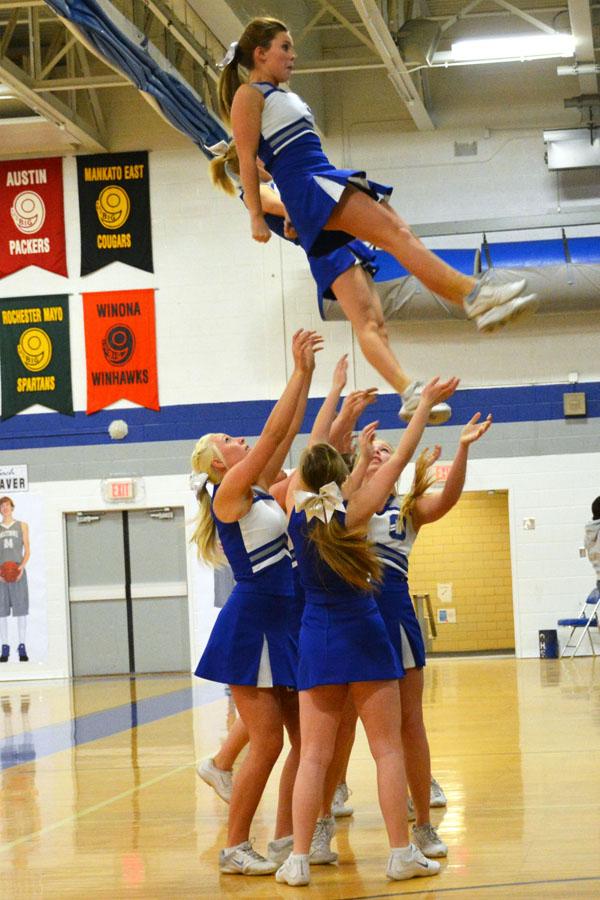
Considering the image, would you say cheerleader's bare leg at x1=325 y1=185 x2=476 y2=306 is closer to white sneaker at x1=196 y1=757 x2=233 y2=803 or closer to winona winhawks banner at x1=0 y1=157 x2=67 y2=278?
white sneaker at x1=196 y1=757 x2=233 y2=803

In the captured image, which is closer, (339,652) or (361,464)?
(339,652)

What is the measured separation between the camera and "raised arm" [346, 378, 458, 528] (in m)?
4.75

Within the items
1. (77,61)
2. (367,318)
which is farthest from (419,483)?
(77,61)

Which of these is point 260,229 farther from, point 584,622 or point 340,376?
point 584,622

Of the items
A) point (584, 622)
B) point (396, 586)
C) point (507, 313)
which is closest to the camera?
point (507, 313)

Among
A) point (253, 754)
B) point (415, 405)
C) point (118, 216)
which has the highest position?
point (118, 216)

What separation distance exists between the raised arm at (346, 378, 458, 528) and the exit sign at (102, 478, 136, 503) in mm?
12815

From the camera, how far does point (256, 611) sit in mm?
5523

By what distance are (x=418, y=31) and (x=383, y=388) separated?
16.3 ft

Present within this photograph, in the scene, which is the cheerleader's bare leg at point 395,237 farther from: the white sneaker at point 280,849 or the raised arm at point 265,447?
the white sneaker at point 280,849

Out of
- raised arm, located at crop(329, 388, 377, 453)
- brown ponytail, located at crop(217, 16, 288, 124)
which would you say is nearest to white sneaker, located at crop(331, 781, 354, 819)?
raised arm, located at crop(329, 388, 377, 453)

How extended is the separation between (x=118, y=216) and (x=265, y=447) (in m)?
13.3

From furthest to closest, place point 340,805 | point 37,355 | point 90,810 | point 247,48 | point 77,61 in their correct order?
point 37,355
point 77,61
point 90,810
point 340,805
point 247,48

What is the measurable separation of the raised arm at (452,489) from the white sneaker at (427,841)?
1.37 meters
